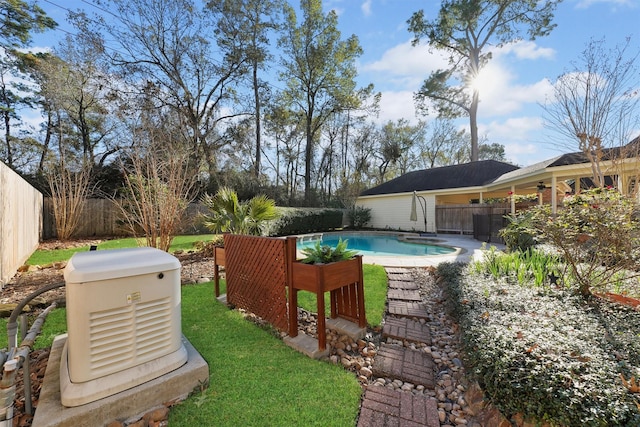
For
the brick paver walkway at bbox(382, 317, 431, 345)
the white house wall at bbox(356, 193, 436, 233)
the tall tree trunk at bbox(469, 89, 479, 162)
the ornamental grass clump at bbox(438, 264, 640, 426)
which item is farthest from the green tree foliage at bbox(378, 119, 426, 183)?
the ornamental grass clump at bbox(438, 264, 640, 426)

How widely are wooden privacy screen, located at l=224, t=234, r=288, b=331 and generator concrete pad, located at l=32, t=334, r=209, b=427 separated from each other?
3.31ft

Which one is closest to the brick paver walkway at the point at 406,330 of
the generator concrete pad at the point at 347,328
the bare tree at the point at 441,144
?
the generator concrete pad at the point at 347,328

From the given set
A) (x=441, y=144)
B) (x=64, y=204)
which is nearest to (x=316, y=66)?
(x=441, y=144)

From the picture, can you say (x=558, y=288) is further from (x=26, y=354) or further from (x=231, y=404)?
(x=26, y=354)

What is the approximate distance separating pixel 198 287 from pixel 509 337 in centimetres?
466

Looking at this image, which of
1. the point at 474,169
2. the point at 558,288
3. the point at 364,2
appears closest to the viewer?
the point at 558,288

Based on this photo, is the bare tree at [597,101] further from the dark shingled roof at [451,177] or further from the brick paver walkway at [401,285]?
the dark shingled roof at [451,177]

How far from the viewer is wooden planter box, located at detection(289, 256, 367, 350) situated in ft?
8.69

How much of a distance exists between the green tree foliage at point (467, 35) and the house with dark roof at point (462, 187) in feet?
10.1

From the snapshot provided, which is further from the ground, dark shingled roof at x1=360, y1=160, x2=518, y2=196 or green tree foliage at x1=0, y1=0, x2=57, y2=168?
green tree foliage at x1=0, y1=0, x2=57, y2=168

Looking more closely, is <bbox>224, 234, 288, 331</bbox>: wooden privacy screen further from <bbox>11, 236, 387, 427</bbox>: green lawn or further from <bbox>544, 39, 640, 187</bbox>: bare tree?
<bbox>544, 39, 640, 187</bbox>: bare tree

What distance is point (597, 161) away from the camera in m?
6.70

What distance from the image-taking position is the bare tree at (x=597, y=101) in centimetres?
649

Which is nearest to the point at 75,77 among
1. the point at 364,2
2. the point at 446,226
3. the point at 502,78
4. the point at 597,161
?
the point at 364,2
